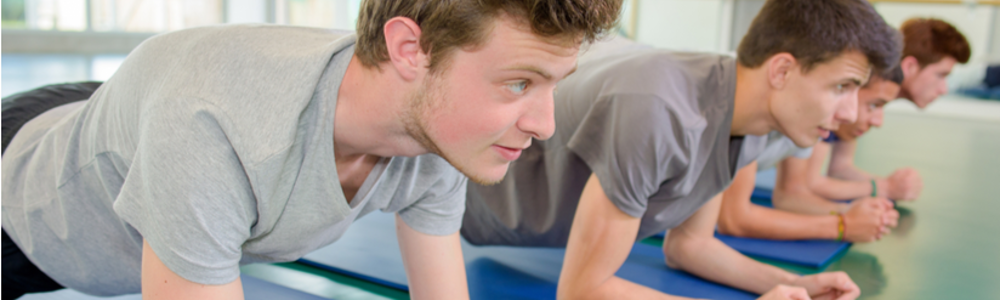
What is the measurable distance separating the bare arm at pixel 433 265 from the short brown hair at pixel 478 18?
17.5 inches

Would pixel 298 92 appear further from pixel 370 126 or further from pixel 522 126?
pixel 522 126

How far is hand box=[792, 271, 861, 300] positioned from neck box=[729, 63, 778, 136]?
1.29ft

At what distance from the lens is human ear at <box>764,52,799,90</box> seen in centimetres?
163

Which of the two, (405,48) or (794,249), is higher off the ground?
(405,48)

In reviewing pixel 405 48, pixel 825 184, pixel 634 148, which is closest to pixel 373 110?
pixel 405 48

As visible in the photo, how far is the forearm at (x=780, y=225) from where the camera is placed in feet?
7.63

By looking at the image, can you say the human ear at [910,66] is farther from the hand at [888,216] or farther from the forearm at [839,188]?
the hand at [888,216]

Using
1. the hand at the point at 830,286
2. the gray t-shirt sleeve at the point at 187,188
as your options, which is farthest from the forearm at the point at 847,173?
the gray t-shirt sleeve at the point at 187,188

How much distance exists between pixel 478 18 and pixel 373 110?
0.21m

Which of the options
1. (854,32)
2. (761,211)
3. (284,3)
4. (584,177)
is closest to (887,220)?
(761,211)

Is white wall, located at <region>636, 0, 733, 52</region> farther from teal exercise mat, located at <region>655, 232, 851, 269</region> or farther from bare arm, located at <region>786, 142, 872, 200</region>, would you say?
teal exercise mat, located at <region>655, 232, 851, 269</region>

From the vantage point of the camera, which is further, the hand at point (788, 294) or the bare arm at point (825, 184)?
the bare arm at point (825, 184)

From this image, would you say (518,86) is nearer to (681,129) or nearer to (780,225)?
(681,129)

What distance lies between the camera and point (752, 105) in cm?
165
